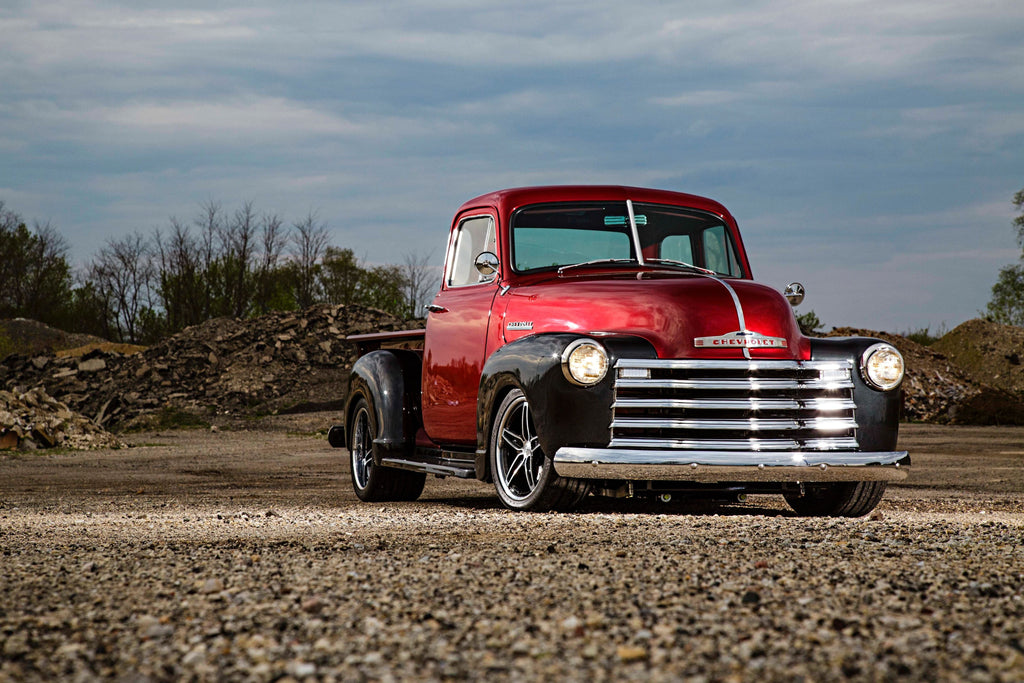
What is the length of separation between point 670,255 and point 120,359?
100 feet

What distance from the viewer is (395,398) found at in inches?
390

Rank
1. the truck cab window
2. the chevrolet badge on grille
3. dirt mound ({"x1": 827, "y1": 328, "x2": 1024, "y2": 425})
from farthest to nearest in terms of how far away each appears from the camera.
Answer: dirt mound ({"x1": 827, "y1": 328, "x2": 1024, "y2": 425}) → the truck cab window → the chevrolet badge on grille

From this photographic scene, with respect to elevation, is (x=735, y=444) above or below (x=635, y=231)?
below

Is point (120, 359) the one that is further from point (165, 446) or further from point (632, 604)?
point (632, 604)

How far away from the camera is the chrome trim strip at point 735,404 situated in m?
7.17

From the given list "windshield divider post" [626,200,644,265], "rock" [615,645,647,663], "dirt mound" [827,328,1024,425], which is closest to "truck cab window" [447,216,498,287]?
"windshield divider post" [626,200,644,265]

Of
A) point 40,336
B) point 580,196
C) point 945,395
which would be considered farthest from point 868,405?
point 40,336

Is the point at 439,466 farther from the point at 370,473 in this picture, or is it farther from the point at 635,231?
the point at 635,231

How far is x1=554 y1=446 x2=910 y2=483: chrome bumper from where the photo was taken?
704 centimetres

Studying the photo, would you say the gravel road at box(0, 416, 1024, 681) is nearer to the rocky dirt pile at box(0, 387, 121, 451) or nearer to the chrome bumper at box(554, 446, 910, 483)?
the chrome bumper at box(554, 446, 910, 483)

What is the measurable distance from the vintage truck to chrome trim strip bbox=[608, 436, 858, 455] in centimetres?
1

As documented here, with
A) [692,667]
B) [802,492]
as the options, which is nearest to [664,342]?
[802,492]

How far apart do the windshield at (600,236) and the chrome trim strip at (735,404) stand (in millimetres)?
1820

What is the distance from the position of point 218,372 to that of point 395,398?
932 inches
